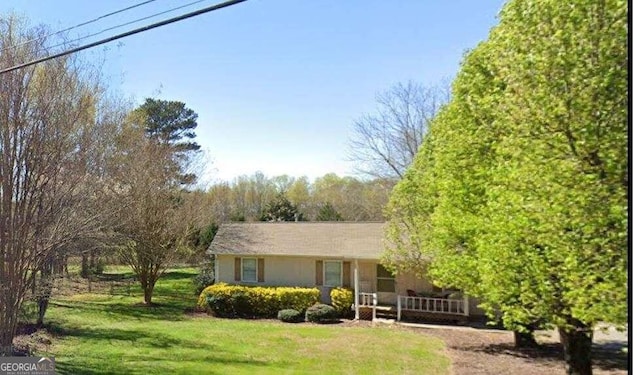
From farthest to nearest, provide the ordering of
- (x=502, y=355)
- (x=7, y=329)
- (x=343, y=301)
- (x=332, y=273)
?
(x=332, y=273) → (x=343, y=301) → (x=502, y=355) → (x=7, y=329)

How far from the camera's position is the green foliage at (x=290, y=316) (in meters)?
13.7

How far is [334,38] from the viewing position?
6938mm

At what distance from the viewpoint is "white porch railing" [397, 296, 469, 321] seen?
1312 centimetres

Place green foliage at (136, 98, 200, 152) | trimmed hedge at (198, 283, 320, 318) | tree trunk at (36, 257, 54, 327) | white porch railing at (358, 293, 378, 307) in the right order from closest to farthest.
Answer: tree trunk at (36, 257, 54, 327) < white porch railing at (358, 293, 378, 307) < trimmed hedge at (198, 283, 320, 318) < green foliage at (136, 98, 200, 152)

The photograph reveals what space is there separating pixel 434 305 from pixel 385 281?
205cm

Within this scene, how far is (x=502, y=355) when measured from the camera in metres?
9.47

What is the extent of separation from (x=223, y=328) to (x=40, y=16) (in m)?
8.70

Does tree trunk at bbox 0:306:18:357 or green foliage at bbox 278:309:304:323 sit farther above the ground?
tree trunk at bbox 0:306:18:357

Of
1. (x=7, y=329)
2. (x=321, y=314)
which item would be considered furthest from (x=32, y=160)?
(x=321, y=314)

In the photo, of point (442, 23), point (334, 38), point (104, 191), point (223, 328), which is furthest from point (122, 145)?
point (442, 23)

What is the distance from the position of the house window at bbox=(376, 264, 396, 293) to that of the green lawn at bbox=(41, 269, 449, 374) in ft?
8.45

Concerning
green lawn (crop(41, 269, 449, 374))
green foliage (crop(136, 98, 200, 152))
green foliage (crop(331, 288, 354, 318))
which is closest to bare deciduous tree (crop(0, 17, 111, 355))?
green lawn (crop(41, 269, 449, 374))

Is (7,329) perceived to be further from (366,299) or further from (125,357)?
(366,299)

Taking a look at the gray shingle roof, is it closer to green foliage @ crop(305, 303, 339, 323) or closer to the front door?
the front door
